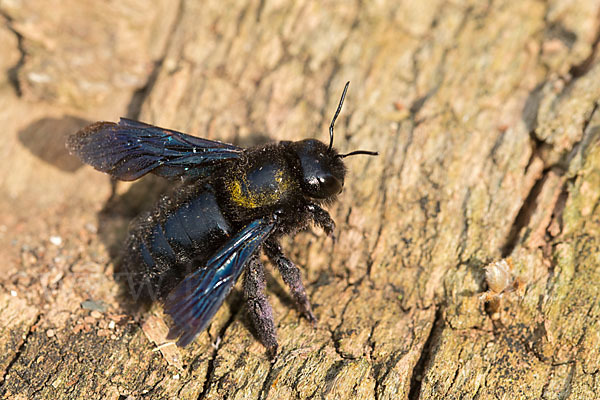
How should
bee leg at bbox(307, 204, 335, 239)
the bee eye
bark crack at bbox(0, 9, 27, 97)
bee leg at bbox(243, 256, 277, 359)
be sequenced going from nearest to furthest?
1. bee leg at bbox(243, 256, 277, 359)
2. the bee eye
3. bee leg at bbox(307, 204, 335, 239)
4. bark crack at bbox(0, 9, 27, 97)

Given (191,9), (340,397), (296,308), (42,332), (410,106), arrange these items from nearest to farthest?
(340,397), (42,332), (296,308), (410,106), (191,9)

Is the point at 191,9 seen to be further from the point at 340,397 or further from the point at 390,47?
the point at 340,397

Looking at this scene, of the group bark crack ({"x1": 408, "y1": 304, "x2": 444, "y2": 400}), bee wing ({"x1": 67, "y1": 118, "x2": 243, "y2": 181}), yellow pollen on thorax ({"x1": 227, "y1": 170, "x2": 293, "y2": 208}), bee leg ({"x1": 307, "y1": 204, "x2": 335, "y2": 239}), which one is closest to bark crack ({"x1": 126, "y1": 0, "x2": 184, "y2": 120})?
bee wing ({"x1": 67, "y1": 118, "x2": 243, "y2": 181})

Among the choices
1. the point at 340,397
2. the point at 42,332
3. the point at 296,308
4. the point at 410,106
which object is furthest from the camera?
the point at 410,106

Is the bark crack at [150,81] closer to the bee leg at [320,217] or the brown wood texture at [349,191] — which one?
the brown wood texture at [349,191]

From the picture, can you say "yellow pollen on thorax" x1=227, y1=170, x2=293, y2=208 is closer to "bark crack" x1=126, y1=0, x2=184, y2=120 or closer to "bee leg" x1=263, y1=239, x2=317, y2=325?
"bee leg" x1=263, y1=239, x2=317, y2=325

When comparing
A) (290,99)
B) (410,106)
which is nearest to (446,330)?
(410,106)
